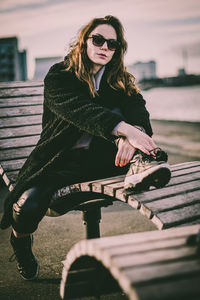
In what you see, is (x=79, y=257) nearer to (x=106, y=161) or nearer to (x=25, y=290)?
(x=106, y=161)

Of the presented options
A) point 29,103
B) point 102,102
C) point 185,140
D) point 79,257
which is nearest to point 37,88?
point 29,103

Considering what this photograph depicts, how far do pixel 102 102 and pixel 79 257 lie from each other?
1.37 metres

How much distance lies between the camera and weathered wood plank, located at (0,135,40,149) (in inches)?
130

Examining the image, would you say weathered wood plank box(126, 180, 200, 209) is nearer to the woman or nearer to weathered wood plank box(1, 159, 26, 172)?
the woman

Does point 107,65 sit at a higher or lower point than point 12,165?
higher

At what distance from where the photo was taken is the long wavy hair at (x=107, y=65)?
2.52 m

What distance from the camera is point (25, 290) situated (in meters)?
2.48

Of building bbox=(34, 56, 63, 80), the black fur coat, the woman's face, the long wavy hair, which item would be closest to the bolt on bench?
the black fur coat

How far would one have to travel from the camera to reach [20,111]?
12.2 ft

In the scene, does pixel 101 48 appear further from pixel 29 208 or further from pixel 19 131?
pixel 19 131

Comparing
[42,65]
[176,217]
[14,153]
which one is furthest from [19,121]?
[42,65]

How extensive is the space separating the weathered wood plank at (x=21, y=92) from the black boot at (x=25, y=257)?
1.87 meters

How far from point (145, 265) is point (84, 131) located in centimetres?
141

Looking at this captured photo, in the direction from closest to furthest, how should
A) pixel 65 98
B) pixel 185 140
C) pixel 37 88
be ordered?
pixel 65 98 → pixel 37 88 → pixel 185 140
